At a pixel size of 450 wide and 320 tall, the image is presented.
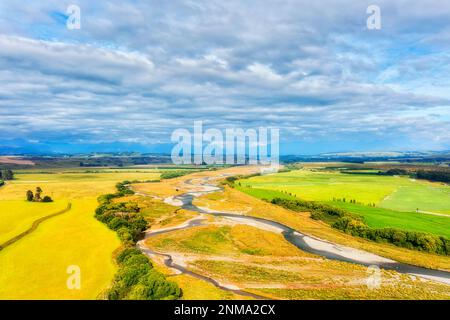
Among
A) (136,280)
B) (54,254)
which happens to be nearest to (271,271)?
(136,280)

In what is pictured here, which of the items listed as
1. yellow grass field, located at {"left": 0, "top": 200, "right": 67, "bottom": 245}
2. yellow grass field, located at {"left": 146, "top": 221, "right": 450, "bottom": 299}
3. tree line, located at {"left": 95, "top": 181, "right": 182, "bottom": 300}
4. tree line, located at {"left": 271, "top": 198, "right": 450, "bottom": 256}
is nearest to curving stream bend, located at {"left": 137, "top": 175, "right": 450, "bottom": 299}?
yellow grass field, located at {"left": 146, "top": 221, "right": 450, "bottom": 299}

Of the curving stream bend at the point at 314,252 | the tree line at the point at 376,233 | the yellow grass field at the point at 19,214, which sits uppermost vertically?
the yellow grass field at the point at 19,214

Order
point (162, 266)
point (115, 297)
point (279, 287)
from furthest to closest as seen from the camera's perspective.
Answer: point (162, 266) < point (279, 287) < point (115, 297)

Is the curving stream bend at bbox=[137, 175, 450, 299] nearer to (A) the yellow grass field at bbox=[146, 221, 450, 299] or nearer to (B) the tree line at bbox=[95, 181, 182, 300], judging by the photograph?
(A) the yellow grass field at bbox=[146, 221, 450, 299]

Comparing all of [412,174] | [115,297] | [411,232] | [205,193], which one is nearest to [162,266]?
[115,297]

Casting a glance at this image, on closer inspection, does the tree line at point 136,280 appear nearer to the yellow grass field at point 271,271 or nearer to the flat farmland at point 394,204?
the yellow grass field at point 271,271

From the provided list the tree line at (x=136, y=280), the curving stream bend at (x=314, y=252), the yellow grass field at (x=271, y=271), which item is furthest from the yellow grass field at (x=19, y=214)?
the yellow grass field at (x=271, y=271)

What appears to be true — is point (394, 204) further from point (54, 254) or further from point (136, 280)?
point (54, 254)

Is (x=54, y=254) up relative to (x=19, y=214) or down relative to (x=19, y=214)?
down
